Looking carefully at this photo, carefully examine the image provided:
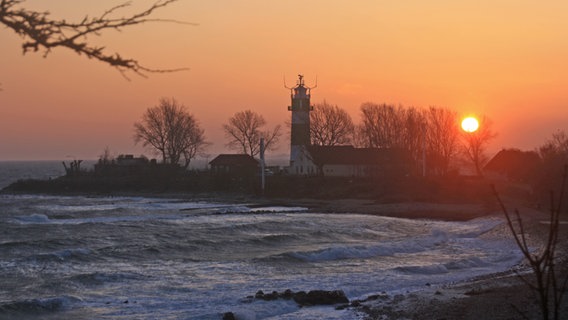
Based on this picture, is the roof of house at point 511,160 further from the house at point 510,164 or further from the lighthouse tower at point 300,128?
the lighthouse tower at point 300,128

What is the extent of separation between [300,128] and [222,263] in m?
61.3

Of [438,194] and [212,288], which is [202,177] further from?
[212,288]

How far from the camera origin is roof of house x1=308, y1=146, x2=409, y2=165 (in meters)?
86.6

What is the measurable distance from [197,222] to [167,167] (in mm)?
54664

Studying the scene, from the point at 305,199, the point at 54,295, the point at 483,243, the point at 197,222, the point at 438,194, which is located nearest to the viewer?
the point at 54,295

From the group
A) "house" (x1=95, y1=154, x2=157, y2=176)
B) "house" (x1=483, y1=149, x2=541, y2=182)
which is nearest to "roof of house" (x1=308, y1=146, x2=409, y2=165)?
"house" (x1=483, y1=149, x2=541, y2=182)

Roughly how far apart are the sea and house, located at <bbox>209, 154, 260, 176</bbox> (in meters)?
47.0

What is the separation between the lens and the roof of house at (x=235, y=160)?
96800mm

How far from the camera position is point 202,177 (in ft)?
302

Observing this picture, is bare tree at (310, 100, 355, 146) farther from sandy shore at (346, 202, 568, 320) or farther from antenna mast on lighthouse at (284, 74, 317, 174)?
sandy shore at (346, 202, 568, 320)

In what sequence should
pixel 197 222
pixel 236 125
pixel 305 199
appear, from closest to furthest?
1. pixel 197 222
2. pixel 305 199
3. pixel 236 125

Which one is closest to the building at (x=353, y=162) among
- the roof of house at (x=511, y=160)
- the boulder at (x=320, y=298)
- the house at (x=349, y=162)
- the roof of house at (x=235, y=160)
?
the house at (x=349, y=162)

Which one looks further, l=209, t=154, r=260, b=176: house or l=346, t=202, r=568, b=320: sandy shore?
l=209, t=154, r=260, b=176: house

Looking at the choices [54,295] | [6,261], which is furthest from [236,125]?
[54,295]
